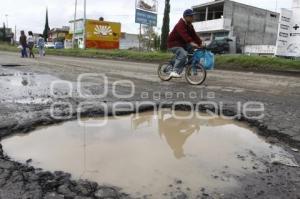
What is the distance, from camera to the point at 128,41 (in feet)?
211

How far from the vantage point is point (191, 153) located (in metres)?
3.38

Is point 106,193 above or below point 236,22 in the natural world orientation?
below

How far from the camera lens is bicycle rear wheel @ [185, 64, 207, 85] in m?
8.36

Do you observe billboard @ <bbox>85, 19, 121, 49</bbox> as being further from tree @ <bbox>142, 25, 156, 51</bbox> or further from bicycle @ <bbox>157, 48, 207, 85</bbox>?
bicycle @ <bbox>157, 48, 207, 85</bbox>

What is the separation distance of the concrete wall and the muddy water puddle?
3641 centimetres

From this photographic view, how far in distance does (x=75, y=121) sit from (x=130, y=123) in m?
0.69

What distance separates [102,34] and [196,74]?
36399mm

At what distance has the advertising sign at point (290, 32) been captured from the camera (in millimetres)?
19234

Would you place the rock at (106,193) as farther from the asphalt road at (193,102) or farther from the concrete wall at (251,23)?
the concrete wall at (251,23)

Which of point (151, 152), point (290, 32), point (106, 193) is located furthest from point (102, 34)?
point (106, 193)

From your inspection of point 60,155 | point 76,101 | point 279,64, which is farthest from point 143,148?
point 279,64

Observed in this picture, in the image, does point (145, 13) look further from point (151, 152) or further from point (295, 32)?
point (151, 152)

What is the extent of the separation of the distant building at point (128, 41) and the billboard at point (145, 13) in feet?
95.8

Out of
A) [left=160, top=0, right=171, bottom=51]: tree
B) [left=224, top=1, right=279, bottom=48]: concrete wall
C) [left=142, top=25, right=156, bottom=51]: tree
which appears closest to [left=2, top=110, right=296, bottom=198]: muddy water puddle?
[left=160, top=0, right=171, bottom=51]: tree
